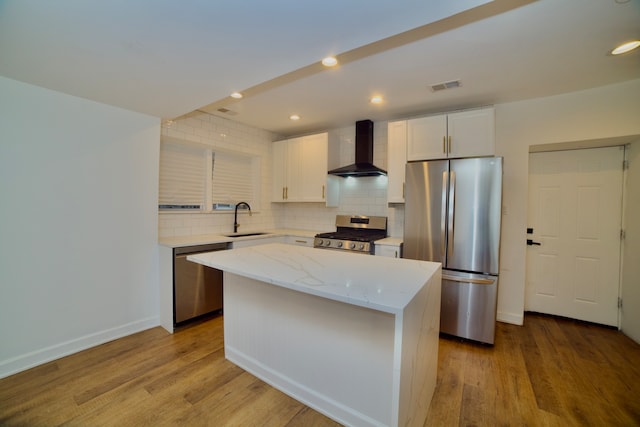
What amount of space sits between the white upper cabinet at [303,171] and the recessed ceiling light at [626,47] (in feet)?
9.27

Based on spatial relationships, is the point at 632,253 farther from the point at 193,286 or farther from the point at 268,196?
the point at 193,286

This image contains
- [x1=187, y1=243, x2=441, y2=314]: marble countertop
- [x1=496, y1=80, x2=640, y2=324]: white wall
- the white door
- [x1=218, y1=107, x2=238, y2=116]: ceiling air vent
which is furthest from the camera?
[x1=218, y1=107, x2=238, y2=116]: ceiling air vent

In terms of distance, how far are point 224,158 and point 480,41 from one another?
10.7 feet

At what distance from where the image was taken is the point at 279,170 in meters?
4.36

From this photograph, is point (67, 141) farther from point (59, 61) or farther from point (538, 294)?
point (538, 294)

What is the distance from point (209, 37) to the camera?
5.08ft

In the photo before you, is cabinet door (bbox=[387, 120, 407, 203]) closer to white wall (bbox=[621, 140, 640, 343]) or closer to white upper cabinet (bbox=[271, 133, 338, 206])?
white upper cabinet (bbox=[271, 133, 338, 206])

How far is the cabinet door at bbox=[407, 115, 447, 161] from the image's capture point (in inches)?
118

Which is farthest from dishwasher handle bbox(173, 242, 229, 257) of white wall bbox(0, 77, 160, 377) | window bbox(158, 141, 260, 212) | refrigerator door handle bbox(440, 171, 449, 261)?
refrigerator door handle bbox(440, 171, 449, 261)

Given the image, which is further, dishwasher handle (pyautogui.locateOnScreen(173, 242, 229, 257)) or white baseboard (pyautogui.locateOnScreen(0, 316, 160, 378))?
dishwasher handle (pyautogui.locateOnScreen(173, 242, 229, 257))

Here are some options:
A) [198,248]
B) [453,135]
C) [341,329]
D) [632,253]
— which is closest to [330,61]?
[453,135]

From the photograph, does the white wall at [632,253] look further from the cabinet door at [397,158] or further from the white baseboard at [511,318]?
the cabinet door at [397,158]

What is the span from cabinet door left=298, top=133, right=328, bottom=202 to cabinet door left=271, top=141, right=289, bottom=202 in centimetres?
32

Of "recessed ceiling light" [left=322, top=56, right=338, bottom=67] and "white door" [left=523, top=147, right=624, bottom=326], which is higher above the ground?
"recessed ceiling light" [left=322, top=56, right=338, bottom=67]
